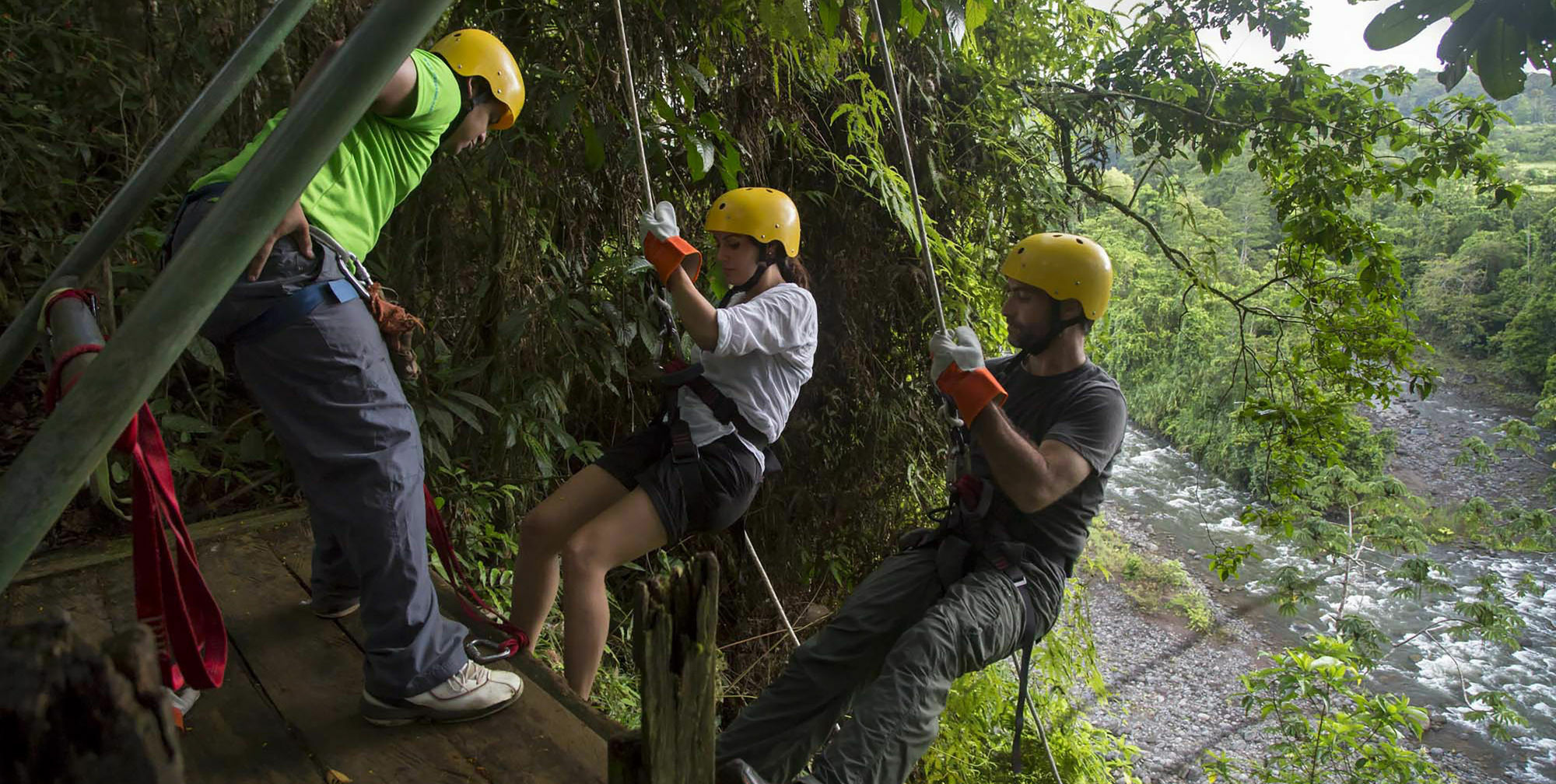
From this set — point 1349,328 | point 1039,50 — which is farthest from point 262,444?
point 1349,328

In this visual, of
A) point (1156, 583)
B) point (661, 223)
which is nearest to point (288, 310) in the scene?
point (661, 223)

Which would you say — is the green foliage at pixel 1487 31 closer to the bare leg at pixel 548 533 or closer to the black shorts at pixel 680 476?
the black shorts at pixel 680 476

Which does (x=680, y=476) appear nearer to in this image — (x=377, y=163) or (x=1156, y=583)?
(x=377, y=163)

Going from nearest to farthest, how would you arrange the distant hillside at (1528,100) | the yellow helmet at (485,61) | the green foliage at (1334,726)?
the yellow helmet at (485,61), the green foliage at (1334,726), the distant hillside at (1528,100)

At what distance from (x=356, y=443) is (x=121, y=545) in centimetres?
130

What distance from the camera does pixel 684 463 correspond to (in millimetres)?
2275

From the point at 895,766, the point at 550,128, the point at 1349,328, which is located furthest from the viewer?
the point at 1349,328

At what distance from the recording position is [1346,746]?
25.2 feet

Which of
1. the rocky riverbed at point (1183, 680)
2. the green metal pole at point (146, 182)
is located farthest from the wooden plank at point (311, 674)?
the rocky riverbed at point (1183, 680)

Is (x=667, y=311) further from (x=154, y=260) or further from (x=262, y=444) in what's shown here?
(x=154, y=260)

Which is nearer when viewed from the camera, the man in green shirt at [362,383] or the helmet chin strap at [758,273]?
the man in green shirt at [362,383]

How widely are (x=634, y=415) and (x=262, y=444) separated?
141 cm

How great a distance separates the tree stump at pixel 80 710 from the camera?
0.46 m

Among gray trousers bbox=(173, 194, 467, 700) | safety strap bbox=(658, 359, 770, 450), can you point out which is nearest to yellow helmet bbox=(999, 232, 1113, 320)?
safety strap bbox=(658, 359, 770, 450)
